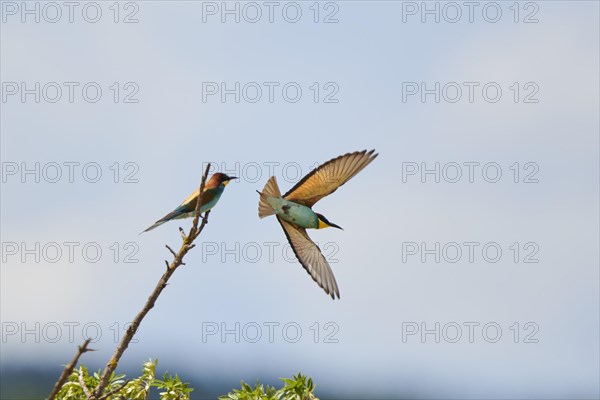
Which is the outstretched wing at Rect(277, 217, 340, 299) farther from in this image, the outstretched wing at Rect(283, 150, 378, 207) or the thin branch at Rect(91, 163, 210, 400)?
the thin branch at Rect(91, 163, 210, 400)

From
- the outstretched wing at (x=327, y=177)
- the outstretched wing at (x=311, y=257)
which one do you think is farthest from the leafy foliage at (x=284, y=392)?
the outstretched wing at (x=327, y=177)

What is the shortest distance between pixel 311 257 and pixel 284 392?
1.08 meters

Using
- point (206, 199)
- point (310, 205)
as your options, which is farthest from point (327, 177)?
point (206, 199)

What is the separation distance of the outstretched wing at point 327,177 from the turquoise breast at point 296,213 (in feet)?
0.23

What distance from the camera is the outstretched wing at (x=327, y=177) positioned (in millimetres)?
7590

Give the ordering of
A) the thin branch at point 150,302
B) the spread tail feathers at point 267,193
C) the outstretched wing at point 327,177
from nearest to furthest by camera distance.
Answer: the thin branch at point 150,302
the spread tail feathers at point 267,193
the outstretched wing at point 327,177

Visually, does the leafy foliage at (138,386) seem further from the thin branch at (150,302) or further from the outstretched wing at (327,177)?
the outstretched wing at (327,177)

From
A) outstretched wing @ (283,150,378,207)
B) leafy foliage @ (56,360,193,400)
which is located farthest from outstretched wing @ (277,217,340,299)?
leafy foliage @ (56,360,193,400)

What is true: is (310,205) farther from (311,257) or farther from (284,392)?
(284,392)

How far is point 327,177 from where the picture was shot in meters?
7.65

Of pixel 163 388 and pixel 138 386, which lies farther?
pixel 163 388

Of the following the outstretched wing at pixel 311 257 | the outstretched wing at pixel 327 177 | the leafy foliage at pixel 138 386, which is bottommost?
the leafy foliage at pixel 138 386

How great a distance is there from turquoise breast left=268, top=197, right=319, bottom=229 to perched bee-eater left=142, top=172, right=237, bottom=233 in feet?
1.64

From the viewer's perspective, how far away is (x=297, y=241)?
771 centimetres
